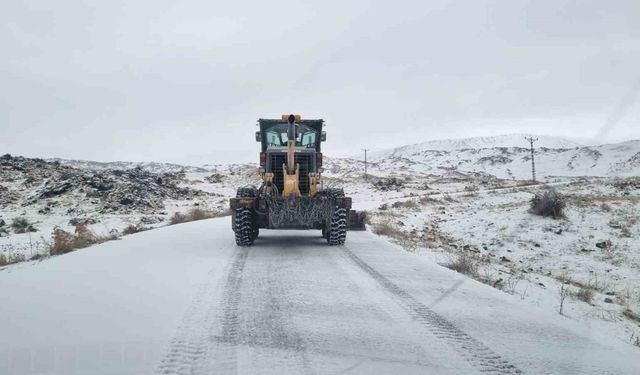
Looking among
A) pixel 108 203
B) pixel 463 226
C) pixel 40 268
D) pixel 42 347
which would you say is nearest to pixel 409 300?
pixel 42 347

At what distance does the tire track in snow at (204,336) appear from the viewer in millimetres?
3672

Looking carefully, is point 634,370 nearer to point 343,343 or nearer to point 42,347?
point 343,343

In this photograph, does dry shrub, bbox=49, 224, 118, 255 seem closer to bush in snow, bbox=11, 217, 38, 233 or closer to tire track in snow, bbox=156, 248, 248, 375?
tire track in snow, bbox=156, 248, 248, 375

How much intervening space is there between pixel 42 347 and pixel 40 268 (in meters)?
4.23

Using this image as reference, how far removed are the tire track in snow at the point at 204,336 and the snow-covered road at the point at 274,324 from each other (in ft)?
0.04

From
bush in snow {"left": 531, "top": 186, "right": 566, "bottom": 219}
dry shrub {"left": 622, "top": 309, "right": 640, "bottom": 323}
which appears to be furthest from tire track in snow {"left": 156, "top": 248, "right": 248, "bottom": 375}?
bush in snow {"left": 531, "top": 186, "right": 566, "bottom": 219}

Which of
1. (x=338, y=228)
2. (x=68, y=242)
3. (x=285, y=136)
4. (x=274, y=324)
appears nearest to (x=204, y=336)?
(x=274, y=324)

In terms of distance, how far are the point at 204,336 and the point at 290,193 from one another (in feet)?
23.2

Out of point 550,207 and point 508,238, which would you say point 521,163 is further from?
point 508,238

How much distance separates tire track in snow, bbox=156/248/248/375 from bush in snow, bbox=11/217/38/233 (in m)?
13.5

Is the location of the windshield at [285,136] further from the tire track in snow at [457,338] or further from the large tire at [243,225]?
the tire track in snow at [457,338]

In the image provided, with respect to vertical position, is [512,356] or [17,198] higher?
[17,198]

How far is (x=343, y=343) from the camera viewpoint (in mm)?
4332

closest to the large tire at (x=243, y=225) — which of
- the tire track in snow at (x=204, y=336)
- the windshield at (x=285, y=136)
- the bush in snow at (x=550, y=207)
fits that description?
the windshield at (x=285, y=136)
